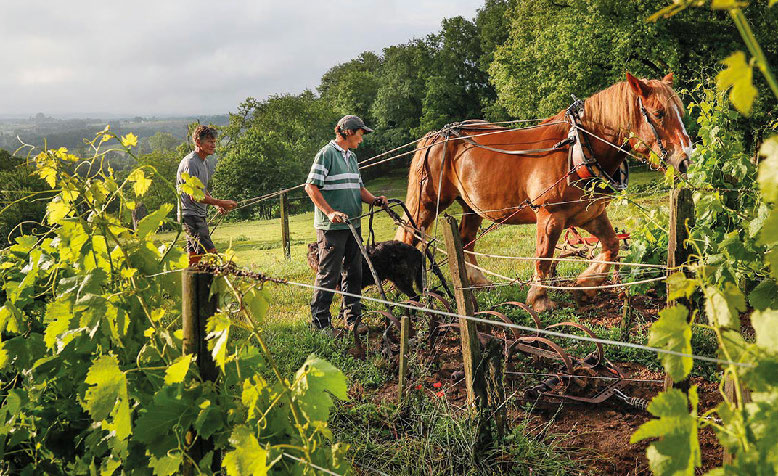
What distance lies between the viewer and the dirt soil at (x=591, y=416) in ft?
10.6

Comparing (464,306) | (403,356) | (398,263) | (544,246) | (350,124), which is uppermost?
(350,124)

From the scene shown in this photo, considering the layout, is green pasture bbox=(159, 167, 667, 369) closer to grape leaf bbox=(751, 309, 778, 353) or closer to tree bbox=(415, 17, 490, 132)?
grape leaf bbox=(751, 309, 778, 353)

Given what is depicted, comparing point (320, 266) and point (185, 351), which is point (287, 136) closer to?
point (320, 266)

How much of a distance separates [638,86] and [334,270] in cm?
320

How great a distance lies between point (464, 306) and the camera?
339cm

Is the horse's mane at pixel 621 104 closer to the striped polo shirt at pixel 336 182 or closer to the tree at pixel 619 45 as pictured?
the striped polo shirt at pixel 336 182

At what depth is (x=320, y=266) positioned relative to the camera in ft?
18.1

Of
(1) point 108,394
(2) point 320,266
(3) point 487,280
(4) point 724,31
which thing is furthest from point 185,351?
(4) point 724,31

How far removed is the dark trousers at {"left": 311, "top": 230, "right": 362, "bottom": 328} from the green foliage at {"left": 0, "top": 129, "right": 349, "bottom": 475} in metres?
2.73

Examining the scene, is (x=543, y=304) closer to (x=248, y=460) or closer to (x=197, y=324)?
(x=197, y=324)

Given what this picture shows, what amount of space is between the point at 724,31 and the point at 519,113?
30.6 ft

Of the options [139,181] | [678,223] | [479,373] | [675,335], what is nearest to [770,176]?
[675,335]

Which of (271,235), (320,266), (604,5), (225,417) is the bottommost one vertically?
(271,235)

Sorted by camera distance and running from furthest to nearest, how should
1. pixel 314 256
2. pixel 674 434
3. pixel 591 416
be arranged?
pixel 314 256
pixel 591 416
pixel 674 434
